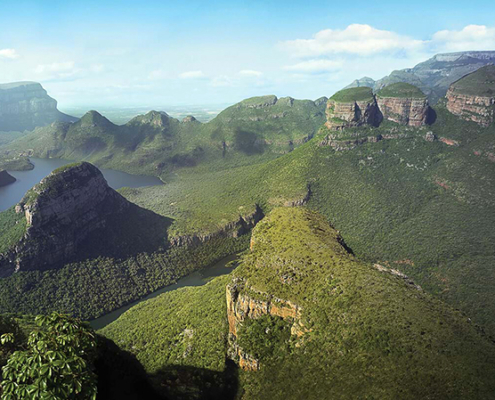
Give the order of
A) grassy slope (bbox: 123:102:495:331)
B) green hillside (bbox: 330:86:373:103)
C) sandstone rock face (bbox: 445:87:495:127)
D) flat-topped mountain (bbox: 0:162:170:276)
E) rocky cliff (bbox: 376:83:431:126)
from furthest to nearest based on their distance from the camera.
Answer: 1. green hillside (bbox: 330:86:373:103)
2. rocky cliff (bbox: 376:83:431:126)
3. sandstone rock face (bbox: 445:87:495:127)
4. grassy slope (bbox: 123:102:495:331)
5. flat-topped mountain (bbox: 0:162:170:276)

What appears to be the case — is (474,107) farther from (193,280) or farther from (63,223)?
(63,223)

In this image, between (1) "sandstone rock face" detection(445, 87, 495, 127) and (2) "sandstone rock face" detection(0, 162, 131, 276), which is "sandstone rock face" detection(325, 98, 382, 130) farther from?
(2) "sandstone rock face" detection(0, 162, 131, 276)

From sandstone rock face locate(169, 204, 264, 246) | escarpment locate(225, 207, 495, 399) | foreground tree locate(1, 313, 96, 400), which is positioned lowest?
sandstone rock face locate(169, 204, 264, 246)

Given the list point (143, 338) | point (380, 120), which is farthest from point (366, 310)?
point (380, 120)

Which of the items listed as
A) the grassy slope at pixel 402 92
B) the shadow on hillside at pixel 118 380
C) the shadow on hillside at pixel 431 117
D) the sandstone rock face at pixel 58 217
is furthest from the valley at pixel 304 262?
the shadow on hillside at pixel 118 380

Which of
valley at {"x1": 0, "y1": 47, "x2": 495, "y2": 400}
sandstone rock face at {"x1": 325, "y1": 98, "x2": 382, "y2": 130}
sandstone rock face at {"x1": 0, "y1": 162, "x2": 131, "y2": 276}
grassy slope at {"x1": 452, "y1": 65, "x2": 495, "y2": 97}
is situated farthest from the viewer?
sandstone rock face at {"x1": 325, "y1": 98, "x2": 382, "y2": 130}

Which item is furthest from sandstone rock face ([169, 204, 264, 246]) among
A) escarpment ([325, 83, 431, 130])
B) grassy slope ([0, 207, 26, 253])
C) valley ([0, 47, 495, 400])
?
escarpment ([325, 83, 431, 130])

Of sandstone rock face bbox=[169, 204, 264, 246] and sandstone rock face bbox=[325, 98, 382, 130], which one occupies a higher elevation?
sandstone rock face bbox=[325, 98, 382, 130]

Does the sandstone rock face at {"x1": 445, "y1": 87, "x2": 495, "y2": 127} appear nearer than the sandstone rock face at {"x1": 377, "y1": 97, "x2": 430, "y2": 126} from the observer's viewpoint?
Yes
